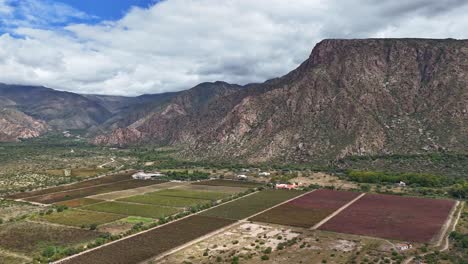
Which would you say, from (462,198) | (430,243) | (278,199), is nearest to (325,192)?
(278,199)

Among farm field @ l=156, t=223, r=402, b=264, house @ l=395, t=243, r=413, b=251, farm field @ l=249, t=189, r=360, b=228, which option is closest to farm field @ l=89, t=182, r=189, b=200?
farm field @ l=249, t=189, r=360, b=228

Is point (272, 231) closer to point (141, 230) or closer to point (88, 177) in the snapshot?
point (141, 230)

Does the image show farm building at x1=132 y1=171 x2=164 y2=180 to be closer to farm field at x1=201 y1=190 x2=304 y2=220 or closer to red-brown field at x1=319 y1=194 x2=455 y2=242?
farm field at x1=201 y1=190 x2=304 y2=220

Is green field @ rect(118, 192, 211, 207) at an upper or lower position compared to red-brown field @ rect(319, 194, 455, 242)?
lower

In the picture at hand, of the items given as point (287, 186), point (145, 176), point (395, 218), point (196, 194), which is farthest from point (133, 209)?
point (145, 176)

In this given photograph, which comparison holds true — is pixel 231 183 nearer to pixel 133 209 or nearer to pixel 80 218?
pixel 133 209

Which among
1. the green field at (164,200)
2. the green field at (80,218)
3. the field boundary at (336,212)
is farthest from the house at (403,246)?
the green field at (80,218)

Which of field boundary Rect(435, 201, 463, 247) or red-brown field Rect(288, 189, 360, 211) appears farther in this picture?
red-brown field Rect(288, 189, 360, 211)
